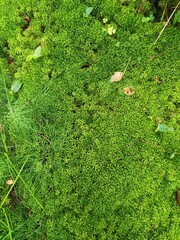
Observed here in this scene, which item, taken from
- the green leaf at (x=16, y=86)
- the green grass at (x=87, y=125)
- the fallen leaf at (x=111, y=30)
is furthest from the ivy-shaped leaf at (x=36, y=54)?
the fallen leaf at (x=111, y=30)

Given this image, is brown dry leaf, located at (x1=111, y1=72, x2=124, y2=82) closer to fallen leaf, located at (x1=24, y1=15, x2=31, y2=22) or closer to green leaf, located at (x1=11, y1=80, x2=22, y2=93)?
green leaf, located at (x1=11, y1=80, x2=22, y2=93)

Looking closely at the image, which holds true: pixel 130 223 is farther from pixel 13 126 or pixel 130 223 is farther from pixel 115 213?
pixel 13 126

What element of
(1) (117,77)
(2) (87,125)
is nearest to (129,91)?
(1) (117,77)

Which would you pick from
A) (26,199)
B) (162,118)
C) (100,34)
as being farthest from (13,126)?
(162,118)

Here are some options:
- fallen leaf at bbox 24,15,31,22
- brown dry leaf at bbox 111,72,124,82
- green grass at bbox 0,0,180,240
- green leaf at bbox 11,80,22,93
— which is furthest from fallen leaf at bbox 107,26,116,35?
green leaf at bbox 11,80,22,93

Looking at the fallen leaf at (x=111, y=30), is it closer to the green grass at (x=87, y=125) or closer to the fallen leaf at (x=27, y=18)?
the green grass at (x=87, y=125)

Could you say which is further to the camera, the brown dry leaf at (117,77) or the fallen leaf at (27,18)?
the fallen leaf at (27,18)

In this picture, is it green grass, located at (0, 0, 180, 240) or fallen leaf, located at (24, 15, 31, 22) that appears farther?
fallen leaf, located at (24, 15, 31, 22)

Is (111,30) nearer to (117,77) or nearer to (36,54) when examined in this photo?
(117,77)

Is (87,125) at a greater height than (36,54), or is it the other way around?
(36,54)
